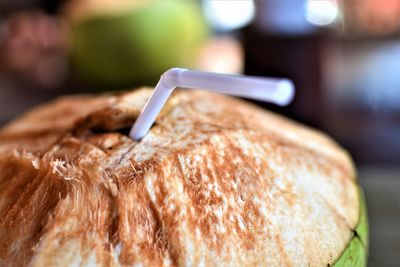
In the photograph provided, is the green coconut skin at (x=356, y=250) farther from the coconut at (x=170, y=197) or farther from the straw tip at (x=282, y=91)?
the straw tip at (x=282, y=91)

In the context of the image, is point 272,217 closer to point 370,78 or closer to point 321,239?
point 321,239

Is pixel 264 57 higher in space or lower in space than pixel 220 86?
lower

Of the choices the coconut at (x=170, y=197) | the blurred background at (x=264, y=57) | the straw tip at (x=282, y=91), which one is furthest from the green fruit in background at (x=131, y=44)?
the straw tip at (x=282, y=91)

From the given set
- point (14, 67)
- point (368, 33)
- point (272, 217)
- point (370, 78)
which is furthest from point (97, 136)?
point (370, 78)

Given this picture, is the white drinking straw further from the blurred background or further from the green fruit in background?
the green fruit in background

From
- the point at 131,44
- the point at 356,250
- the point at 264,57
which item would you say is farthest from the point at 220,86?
the point at 131,44

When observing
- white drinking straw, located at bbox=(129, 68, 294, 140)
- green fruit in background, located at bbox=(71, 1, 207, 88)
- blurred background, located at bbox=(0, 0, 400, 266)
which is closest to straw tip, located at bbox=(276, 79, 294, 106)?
white drinking straw, located at bbox=(129, 68, 294, 140)

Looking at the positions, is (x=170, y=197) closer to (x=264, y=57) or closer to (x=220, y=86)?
(x=220, y=86)
